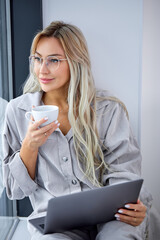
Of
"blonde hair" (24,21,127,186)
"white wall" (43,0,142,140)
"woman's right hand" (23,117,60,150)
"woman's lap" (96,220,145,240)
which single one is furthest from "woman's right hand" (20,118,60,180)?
"white wall" (43,0,142,140)

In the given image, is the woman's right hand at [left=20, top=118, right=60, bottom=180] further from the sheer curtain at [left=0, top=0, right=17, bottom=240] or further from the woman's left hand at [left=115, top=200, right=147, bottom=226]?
the woman's left hand at [left=115, top=200, right=147, bottom=226]

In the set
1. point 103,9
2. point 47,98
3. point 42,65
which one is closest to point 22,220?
point 47,98

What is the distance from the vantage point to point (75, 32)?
1560 mm

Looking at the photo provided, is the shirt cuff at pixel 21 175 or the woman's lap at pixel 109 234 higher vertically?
→ the shirt cuff at pixel 21 175

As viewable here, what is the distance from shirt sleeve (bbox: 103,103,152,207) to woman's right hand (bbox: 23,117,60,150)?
324 mm

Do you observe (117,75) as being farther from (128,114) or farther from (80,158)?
(80,158)

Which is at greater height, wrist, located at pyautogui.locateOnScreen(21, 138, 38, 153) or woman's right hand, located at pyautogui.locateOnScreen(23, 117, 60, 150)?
woman's right hand, located at pyautogui.locateOnScreen(23, 117, 60, 150)

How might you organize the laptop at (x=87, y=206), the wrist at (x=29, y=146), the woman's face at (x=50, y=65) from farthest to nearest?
the woman's face at (x=50, y=65), the wrist at (x=29, y=146), the laptop at (x=87, y=206)

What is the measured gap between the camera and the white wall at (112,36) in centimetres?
169

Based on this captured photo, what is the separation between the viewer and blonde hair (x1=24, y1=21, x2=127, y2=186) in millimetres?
1533

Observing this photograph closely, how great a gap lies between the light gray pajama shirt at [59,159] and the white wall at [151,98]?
8.2 inches

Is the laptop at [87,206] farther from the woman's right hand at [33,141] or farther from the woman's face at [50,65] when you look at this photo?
the woman's face at [50,65]

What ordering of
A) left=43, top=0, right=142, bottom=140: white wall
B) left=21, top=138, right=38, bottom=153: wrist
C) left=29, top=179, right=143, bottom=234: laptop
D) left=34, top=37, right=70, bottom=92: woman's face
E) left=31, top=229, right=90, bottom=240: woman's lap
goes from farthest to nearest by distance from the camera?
left=43, top=0, right=142, bottom=140: white wall < left=34, top=37, right=70, bottom=92: woman's face < left=21, top=138, right=38, bottom=153: wrist < left=31, top=229, right=90, bottom=240: woman's lap < left=29, top=179, right=143, bottom=234: laptop

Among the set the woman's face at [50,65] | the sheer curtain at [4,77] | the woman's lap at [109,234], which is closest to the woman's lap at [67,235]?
the woman's lap at [109,234]
